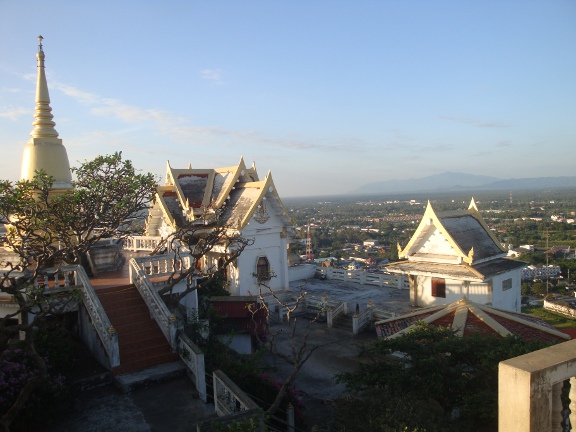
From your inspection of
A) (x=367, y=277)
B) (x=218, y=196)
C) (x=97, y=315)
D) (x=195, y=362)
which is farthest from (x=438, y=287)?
(x=97, y=315)

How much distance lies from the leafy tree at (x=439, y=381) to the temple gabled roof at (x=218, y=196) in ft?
39.4

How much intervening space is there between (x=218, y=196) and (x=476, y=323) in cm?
1333

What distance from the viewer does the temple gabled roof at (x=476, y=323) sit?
1214 cm

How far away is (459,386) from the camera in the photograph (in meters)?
8.69

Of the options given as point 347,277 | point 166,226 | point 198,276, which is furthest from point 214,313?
point 347,277

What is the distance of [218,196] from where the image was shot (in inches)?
883

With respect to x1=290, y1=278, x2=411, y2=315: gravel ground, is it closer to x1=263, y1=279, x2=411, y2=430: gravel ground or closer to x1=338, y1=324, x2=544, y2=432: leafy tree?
x1=263, y1=279, x2=411, y2=430: gravel ground

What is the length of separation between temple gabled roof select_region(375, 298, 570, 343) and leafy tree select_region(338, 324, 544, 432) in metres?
2.40

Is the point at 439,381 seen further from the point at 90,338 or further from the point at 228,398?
the point at 90,338

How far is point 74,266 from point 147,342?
299 cm

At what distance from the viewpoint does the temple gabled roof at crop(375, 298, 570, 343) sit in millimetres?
12141

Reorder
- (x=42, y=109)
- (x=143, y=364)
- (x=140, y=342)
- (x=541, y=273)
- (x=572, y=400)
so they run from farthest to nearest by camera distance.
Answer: (x=541, y=273) → (x=42, y=109) → (x=140, y=342) → (x=143, y=364) → (x=572, y=400)

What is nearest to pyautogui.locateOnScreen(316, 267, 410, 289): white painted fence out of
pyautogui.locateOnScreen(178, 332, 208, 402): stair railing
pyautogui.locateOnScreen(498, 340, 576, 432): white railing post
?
pyautogui.locateOnScreen(178, 332, 208, 402): stair railing

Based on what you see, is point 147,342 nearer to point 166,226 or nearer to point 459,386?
point 459,386
